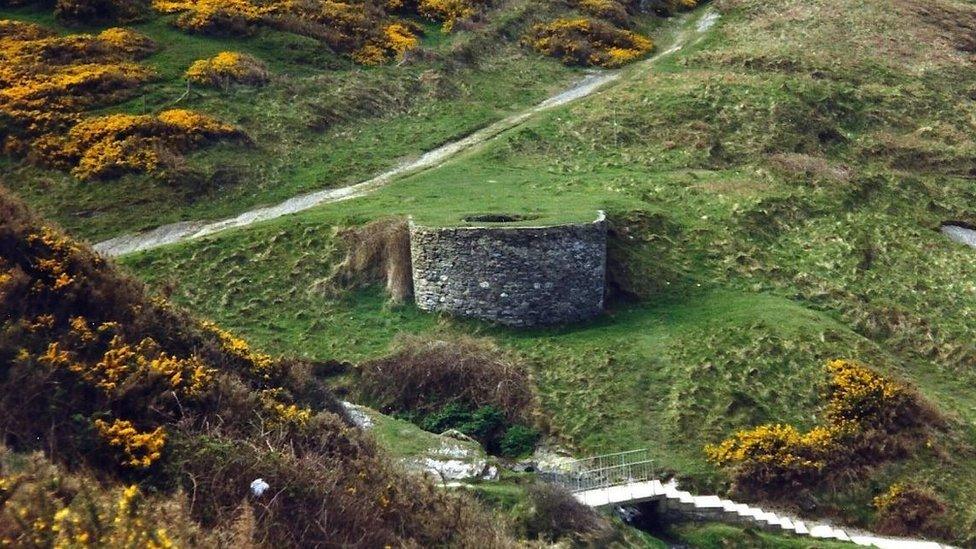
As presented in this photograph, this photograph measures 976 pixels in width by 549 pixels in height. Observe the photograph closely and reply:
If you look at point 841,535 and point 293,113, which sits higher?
point 293,113

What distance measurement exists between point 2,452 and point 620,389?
51.3 feet

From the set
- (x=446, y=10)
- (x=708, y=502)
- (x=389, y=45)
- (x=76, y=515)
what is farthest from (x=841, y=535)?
(x=446, y=10)

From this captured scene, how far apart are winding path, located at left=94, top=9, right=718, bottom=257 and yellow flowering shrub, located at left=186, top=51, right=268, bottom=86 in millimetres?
8397

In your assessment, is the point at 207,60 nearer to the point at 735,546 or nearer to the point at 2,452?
the point at 735,546

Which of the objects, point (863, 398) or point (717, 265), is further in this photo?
point (717, 265)

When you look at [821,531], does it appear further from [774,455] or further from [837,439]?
[837,439]

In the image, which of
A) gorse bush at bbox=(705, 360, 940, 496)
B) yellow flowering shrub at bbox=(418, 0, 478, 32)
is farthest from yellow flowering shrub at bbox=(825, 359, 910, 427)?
yellow flowering shrub at bbox=(418, 0, 478, 32)

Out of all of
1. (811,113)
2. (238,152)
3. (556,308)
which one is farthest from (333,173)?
(811,113)

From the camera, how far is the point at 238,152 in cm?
3612

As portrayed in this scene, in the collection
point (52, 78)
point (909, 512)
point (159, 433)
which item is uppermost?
point (159, 433)

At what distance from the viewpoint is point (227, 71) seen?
4084cm

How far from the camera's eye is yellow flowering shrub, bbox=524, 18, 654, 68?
171 ft

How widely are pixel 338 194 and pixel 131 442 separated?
74.6 ft

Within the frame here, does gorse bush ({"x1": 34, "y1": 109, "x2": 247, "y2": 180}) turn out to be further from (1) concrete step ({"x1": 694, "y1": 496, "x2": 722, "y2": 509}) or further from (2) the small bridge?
(1) concrete step ({"x1": 694, "y1": 496, "x2": 722, "y2": 509})
